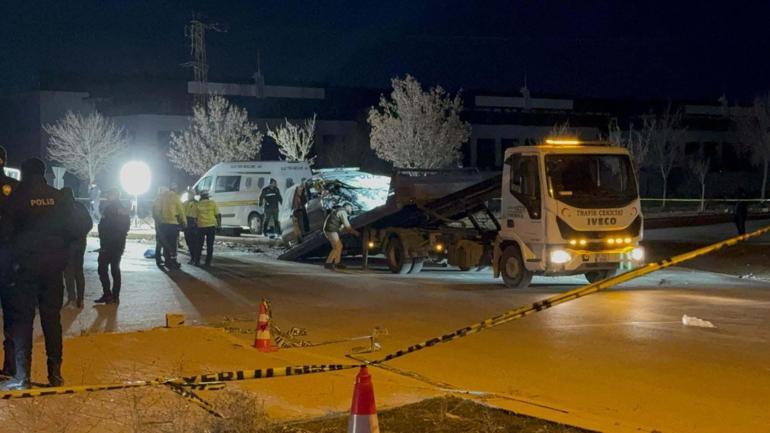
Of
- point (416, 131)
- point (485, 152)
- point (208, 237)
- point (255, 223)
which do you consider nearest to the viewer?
point (208, 237)

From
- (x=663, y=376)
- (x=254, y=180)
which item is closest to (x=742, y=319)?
(x=663, y=376)

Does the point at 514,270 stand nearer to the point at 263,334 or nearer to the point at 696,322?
the point at 696,322

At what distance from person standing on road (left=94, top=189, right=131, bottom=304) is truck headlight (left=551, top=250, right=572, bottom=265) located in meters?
7.34

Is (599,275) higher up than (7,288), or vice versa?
(7,288)

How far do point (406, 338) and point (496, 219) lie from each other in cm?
795

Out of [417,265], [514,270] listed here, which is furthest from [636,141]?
[514,270]

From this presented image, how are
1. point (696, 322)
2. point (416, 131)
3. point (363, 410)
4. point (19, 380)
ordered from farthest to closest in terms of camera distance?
point (416, 131) < point (696, 322) < point (19, 380) < point (363, 410)

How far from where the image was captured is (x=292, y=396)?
8500mm

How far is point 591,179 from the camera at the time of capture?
17.7 meters

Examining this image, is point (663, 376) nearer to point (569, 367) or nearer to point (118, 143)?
point (569, 367)

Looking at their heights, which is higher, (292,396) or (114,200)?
(114,200)

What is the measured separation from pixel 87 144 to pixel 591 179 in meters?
43.6

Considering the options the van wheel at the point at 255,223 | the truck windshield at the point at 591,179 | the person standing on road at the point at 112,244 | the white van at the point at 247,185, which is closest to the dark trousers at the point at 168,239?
the person standing on road at the point at 112,244

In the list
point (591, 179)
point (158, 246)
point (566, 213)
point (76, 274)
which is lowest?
point (76, 274)
